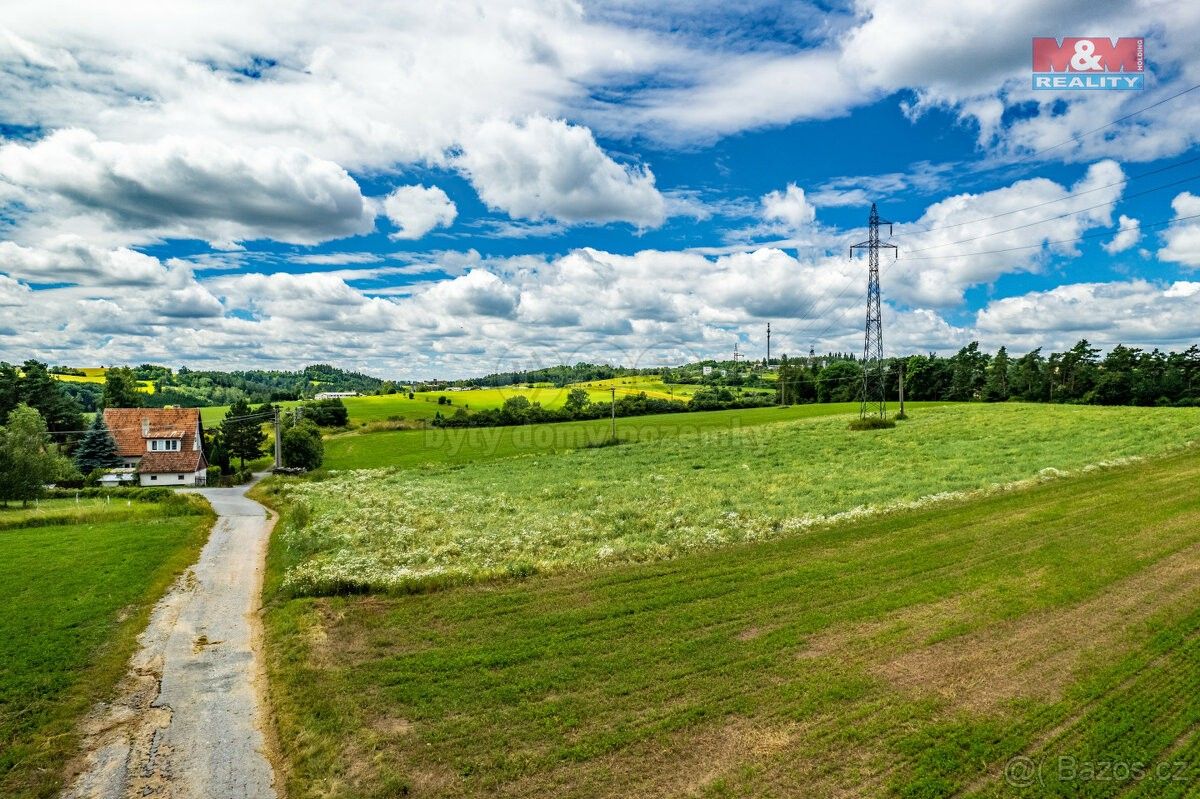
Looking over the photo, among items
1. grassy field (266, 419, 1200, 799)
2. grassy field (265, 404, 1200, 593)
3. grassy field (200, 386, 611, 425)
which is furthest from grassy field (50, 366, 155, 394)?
grassy field (266, 419, 1200, 799)

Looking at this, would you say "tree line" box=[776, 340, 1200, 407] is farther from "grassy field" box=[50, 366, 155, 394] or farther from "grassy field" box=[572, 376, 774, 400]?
"grassy field" box=[50, 366, 155, 394]

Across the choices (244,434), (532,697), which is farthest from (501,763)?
(244,434)

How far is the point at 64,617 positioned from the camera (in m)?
18.7

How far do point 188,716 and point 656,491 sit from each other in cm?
2829

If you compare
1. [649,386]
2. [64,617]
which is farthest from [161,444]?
[649,386]

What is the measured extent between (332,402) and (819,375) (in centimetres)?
9283

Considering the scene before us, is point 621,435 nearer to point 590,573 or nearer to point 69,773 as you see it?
point 590,573

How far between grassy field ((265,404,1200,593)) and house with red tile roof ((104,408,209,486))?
70.7 ft

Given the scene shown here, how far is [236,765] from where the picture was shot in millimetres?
11570

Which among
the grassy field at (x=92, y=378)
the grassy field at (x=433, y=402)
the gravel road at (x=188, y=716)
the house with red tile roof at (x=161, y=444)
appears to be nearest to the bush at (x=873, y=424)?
the grassy field at (x=433, y=402)

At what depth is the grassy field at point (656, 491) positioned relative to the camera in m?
24.6

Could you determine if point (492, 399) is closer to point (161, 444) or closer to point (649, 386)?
point (649, 386)

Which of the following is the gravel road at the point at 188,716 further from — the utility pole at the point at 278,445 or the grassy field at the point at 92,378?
the grassy field at the point at 92,378

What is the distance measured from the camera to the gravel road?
11.1 m
